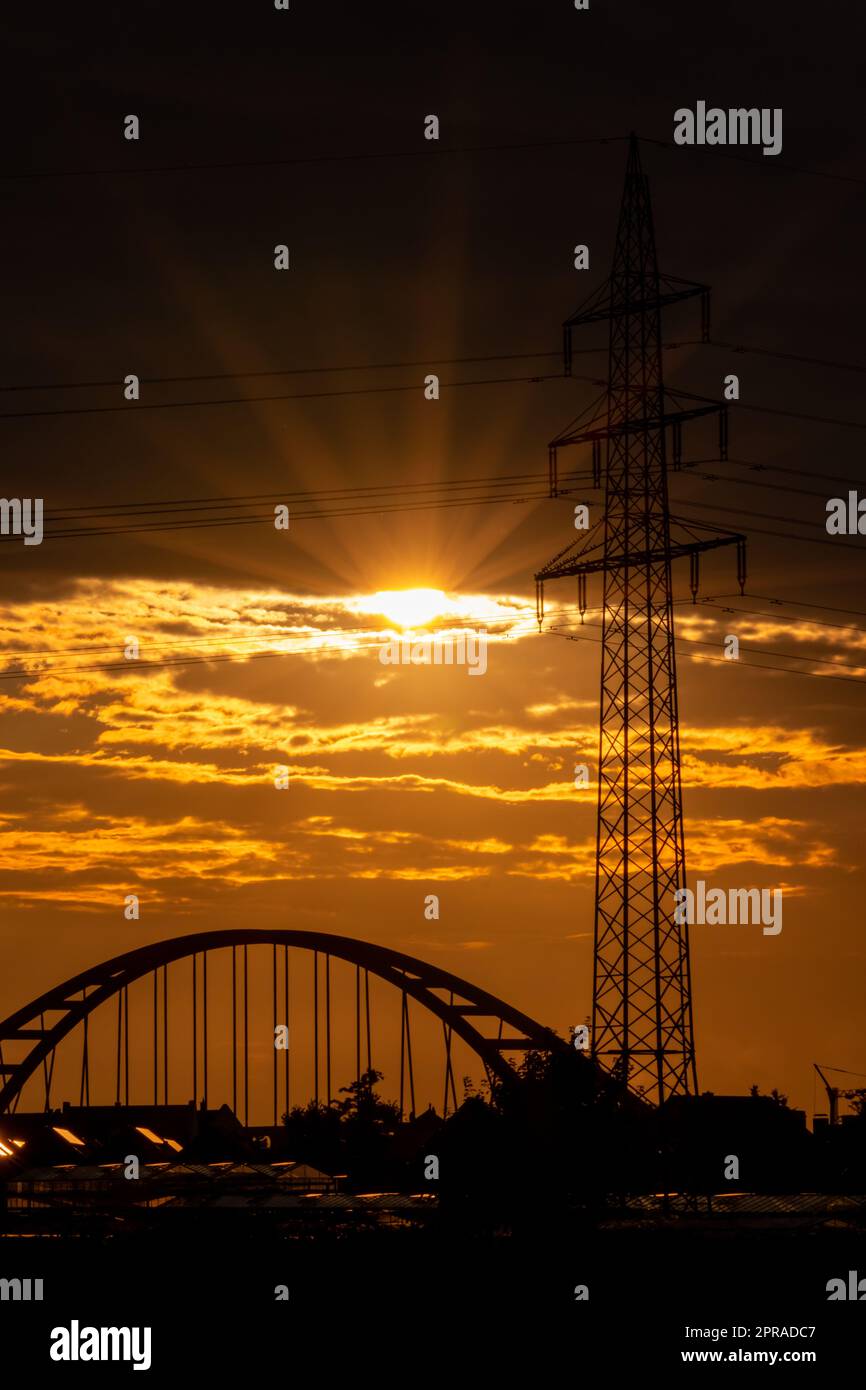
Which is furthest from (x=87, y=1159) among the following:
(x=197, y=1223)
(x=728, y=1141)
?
(x=197, y=1223)
